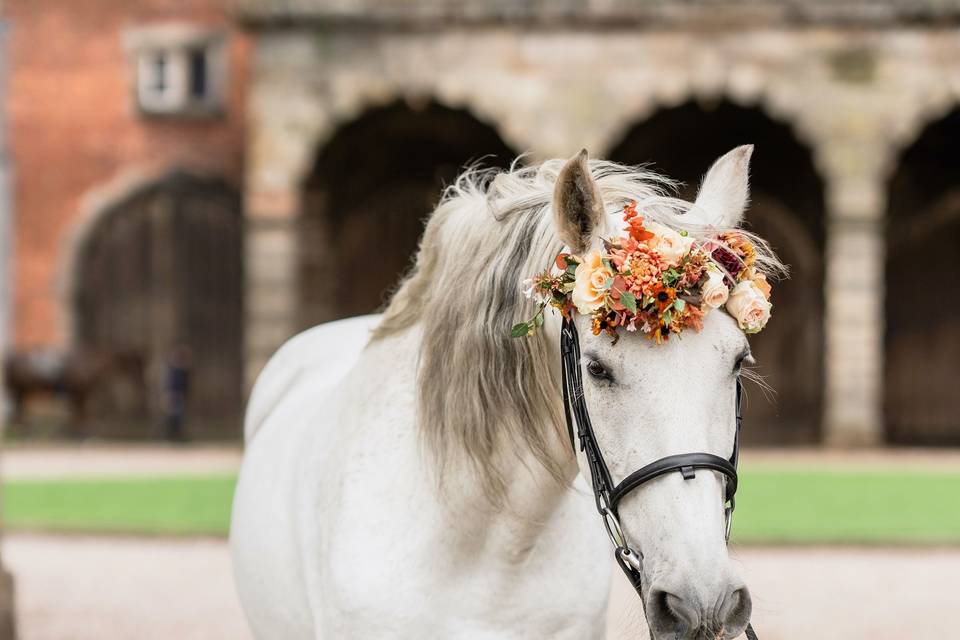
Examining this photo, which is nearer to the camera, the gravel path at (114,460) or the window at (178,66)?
the gravel path at (114,460)

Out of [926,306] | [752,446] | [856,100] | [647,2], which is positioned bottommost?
[752,446]

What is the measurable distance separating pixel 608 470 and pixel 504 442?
37cm

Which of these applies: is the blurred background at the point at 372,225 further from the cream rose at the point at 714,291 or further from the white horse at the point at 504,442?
the cream rose at the point at 714,291

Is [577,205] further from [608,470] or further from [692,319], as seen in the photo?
[608,470]

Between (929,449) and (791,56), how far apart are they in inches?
216

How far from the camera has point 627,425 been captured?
2426 mm

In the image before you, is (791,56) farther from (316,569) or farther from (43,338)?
(316,569)

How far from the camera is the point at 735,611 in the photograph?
229 centimetres

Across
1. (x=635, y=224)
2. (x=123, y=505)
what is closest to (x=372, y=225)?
(x=123, y=505)

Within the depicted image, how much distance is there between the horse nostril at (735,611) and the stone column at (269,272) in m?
14.1

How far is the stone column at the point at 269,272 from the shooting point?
16188 mm

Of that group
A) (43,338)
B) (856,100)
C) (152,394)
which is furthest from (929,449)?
(43,338)

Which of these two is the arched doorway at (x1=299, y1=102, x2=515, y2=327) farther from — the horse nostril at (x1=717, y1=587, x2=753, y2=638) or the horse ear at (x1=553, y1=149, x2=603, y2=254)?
the horse nostril at (x1=717, y1=587, x2=753, y2=638)

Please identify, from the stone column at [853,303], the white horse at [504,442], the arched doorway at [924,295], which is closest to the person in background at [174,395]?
the stone column at [853,303]
